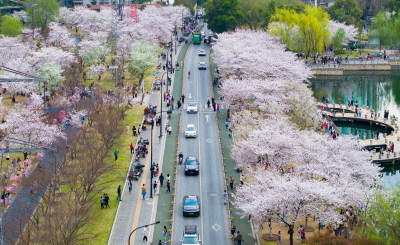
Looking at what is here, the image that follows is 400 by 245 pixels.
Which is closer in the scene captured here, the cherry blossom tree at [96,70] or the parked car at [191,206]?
the parked car at [191,206]

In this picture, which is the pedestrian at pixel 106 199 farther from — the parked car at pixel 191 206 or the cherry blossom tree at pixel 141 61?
the cherry blossom tree at pixel 141 61

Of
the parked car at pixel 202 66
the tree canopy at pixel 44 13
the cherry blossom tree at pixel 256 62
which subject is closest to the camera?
the cherry blossom tree at pixel 256 62

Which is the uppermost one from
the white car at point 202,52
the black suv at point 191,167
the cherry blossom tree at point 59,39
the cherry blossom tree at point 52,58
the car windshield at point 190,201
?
the cherry blossom tree at point 59,39

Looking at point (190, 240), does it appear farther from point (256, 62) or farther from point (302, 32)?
point (302, 32)

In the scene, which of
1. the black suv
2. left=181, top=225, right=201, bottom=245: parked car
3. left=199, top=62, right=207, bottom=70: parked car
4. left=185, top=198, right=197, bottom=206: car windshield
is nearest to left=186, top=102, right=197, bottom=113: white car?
the black suv

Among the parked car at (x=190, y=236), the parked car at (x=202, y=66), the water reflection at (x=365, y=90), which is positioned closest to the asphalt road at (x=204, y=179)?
the parked car at (x=190, y=236)

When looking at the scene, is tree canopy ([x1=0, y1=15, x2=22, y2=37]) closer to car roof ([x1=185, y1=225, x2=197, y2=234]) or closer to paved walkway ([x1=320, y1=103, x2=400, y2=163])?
paved walkway ([x1=320, y1=103, x2=400, y2=163])

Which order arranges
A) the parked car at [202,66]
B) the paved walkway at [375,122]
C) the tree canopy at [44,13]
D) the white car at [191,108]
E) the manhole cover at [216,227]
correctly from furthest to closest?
the tree canopy at [44,13]
the parked car at [202,66]
the white car at [191,108]
the paved walkway at [375,122]
the manhole cover at [216,227]
